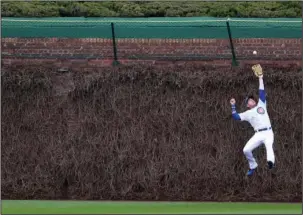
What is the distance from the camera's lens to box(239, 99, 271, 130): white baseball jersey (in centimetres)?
1283

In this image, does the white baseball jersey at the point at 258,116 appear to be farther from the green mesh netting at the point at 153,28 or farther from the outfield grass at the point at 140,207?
the green mesh netting at the point at 153,28

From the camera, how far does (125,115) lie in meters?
14.3

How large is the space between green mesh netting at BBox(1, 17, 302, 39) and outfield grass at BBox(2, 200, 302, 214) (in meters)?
3.24

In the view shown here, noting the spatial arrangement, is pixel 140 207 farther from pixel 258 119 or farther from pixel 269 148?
pixel 258 119

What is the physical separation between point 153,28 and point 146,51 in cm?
47

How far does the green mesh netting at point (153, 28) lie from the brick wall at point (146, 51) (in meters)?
0.12

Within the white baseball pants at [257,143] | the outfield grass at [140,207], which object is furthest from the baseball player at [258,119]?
the outfield grass at [140,207]

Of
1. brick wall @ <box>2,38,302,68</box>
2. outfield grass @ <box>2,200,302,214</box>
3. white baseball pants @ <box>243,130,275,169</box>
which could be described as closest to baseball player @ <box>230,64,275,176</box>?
white baseball pants @ <box>243,130,275,169</box>

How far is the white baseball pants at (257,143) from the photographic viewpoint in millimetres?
12828

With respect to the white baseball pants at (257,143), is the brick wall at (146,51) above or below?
above

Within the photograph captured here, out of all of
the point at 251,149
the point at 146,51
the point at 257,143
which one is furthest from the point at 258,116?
the point at 146,51

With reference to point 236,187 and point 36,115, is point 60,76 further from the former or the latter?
point 236,187

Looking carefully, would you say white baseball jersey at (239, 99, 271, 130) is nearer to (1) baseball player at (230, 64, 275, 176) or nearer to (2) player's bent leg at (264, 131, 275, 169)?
(1) baseball player at (230, 64, 275, 176)

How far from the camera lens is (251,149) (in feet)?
43.1
